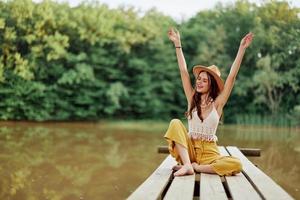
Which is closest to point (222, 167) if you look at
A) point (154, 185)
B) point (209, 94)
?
point (209, 94)

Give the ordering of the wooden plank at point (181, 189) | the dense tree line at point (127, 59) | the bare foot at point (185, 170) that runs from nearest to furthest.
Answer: the wooden plank at point (181, 189), the bare foot at point (185, 170), the dense tree line at point (127, 59)

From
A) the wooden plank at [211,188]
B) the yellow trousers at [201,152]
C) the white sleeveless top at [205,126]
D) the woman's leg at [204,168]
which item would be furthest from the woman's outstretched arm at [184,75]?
the wooden plank at [211,188]

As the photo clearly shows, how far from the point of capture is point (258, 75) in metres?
13.7

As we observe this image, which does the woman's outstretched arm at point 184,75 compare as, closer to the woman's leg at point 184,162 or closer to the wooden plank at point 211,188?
the woman's leg at point 184,162

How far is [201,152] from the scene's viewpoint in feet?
9.34

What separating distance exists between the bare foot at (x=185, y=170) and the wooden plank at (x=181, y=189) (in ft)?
0.10

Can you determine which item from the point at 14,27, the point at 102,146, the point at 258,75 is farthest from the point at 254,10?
the point at 102,146

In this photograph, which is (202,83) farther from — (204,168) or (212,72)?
(204,168)

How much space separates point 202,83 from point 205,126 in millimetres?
218

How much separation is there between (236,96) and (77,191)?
10.9 meters

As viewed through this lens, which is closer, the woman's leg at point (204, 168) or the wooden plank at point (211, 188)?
the wooden plank at point (211, 188)

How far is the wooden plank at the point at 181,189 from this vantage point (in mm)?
2039

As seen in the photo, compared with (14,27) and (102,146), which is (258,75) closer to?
(14,27)

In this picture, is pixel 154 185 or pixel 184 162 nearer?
pixel 154 185
